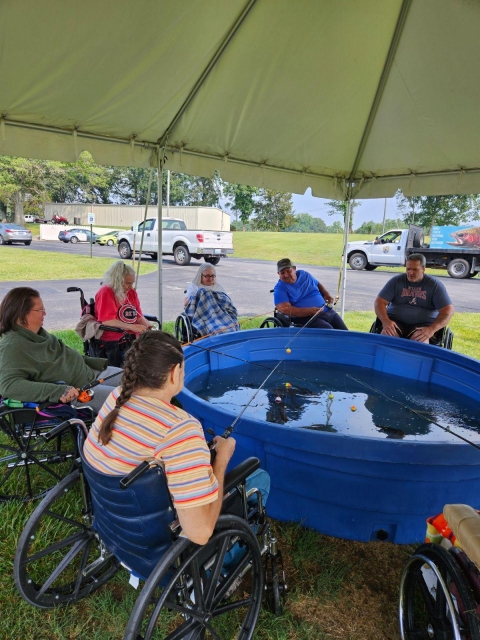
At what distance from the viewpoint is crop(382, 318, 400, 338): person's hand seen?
448 centimetres

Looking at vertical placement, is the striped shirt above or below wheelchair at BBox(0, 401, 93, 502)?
above

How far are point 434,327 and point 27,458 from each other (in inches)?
151

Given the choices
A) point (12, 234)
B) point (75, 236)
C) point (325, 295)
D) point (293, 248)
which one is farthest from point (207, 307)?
point (75, 236)

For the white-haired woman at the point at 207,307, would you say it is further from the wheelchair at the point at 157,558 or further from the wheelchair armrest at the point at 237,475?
the wheelchair armrest at the point at 237,475

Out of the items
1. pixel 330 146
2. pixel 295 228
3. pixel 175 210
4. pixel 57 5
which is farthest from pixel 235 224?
pixel 57 5

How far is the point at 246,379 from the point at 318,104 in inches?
106

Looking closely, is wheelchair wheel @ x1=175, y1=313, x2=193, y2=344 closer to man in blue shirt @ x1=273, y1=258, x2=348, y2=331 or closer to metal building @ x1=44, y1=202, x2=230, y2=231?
man in blue shirt @ x1=273, y1=258, x2=348, y2=331

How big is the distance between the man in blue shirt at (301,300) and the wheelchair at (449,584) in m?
3.44

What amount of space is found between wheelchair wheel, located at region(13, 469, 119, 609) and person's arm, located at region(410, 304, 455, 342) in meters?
3.56

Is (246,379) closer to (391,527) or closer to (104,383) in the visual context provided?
(104,383)

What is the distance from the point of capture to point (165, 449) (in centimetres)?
119

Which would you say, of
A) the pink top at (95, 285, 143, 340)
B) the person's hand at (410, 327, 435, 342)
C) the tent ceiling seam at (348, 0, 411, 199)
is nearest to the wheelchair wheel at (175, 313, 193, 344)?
the pink top at (95, 285, 143, 340)

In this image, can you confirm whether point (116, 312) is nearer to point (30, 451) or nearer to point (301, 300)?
point (30, 451)

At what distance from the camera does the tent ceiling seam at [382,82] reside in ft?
10.4
